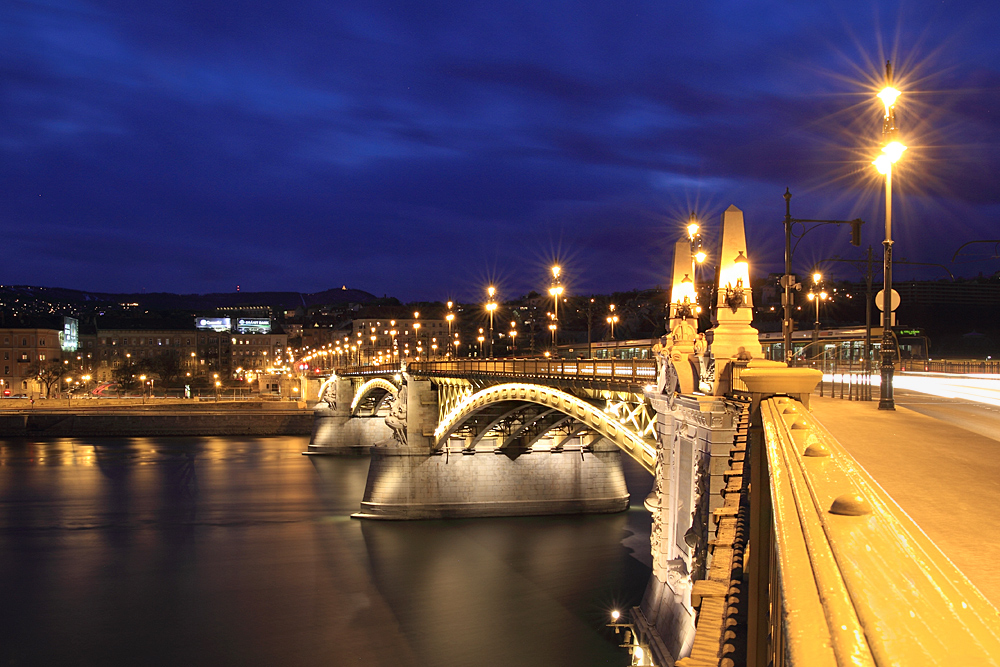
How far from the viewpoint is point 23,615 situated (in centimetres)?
2223

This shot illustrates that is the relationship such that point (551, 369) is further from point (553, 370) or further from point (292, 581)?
point (292, 581)

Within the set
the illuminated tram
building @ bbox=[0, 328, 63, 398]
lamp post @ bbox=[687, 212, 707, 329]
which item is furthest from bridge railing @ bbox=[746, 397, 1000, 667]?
building @ bbox=[0, 328, 63, 398]

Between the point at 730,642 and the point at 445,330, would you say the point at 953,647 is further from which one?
the point at 445,330

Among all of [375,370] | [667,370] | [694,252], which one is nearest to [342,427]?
[375,370]

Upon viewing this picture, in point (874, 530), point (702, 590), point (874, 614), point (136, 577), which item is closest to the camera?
point (874, 614)

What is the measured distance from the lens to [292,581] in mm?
25734

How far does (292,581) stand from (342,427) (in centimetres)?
3725

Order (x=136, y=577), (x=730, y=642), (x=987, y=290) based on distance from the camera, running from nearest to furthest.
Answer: (x=730, y=642) < (x=136, y=577) < (x=987, y=290)

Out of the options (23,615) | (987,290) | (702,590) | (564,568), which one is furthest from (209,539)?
(987,290)

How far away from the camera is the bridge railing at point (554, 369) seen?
18922 mm

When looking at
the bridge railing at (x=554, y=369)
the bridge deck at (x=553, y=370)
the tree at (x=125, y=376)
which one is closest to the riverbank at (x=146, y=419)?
the tree at (x=125, y=376)

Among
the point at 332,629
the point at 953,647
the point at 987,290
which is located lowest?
the point at 332,629

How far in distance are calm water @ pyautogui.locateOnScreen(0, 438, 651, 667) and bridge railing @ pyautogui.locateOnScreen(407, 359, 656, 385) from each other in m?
6.54

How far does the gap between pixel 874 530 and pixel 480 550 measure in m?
27.6
